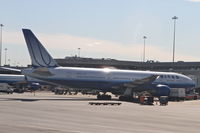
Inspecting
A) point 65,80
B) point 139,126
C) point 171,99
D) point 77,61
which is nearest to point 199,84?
point 171,99

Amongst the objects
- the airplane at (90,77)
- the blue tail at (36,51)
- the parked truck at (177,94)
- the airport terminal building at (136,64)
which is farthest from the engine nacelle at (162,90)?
the airport terminal building at (136,64)

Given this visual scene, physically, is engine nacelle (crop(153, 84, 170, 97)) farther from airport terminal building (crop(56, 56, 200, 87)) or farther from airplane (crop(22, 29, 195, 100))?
airport terminal building (crop(56, 56, 200, 87))

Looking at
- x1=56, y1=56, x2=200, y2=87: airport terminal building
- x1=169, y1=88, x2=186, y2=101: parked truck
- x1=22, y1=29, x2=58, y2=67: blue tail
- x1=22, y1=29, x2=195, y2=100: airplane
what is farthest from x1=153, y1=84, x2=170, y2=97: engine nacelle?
x1=56, y1=56, x2=200, y2=87: airport terminal building

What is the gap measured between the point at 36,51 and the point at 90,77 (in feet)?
25.4

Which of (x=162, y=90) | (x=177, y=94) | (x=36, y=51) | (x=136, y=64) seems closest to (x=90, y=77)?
(x=36, y=51)

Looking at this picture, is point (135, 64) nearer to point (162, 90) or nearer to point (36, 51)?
point (162, 90)

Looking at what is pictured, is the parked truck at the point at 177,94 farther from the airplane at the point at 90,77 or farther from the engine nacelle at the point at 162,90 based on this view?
the engine nacelle at the point at 162,90

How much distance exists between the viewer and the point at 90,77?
60000 millimetres

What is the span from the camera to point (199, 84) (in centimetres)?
8700

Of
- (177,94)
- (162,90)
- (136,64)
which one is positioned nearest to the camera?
(162,90)

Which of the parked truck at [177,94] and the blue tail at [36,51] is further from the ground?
the blue tail at [36,51]

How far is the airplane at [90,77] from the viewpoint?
57.6 meters

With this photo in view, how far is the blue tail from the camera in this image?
188ft

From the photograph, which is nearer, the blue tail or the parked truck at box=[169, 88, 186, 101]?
the blue tail
